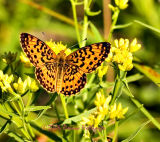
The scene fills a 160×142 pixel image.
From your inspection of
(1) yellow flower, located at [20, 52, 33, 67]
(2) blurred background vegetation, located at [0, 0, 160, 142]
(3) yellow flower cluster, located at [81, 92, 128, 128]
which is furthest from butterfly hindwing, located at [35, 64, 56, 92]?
(2) blurred background vegetation, located at [0, 0, 160, 142]

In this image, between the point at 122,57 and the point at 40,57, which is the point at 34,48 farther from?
the point at 122,57

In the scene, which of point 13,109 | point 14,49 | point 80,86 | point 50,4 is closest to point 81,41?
point 80,86

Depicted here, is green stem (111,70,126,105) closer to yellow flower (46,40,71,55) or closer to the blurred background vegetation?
yellow flower (46,40,71,55)

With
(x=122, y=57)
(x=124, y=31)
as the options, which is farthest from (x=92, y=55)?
(x=124, y=31)

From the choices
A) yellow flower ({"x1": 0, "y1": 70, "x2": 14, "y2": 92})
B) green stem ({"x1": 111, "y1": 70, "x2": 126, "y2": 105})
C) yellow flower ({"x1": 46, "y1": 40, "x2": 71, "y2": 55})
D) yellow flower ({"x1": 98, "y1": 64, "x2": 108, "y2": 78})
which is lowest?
green stem ({"x1": 111, "y1": 70, "x2": 126, "y2": 105})

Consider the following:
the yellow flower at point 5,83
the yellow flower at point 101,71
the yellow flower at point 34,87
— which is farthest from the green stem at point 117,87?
the yellow flower at point 5,83

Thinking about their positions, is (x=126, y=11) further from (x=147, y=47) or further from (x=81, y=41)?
(x=81, y=41)
